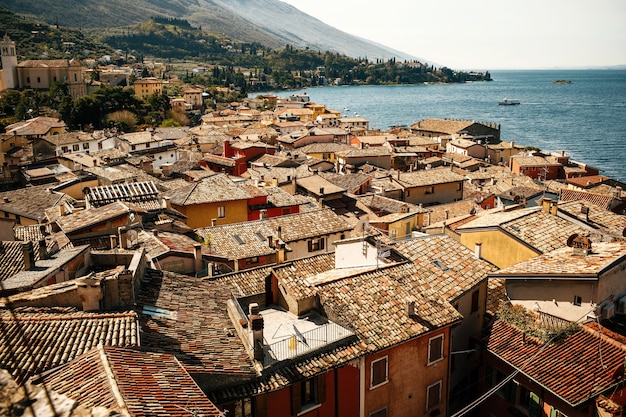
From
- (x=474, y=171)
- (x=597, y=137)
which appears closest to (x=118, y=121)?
(x=474, y=171)

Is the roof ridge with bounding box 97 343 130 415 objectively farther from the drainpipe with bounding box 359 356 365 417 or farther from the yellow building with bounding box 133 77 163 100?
the yellow building with bounding box 133 77 163 100

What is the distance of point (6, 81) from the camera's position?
87.4 meters

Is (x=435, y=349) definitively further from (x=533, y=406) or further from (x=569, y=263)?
(x=569, y=263)

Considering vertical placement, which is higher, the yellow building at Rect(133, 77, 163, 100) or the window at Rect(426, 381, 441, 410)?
the yellow building at Rect(133, 77, 163, 100)

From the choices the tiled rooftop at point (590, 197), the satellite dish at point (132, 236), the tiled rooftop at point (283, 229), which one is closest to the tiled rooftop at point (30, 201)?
the tiled rooftop at point (283, 229)

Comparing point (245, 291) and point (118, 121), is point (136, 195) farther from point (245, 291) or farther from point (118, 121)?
point (118, 121)

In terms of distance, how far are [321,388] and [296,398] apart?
65 centimetres

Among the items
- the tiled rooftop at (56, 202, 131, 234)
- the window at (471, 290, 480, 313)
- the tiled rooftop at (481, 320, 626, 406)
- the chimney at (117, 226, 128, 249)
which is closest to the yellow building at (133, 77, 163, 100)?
the tiled rooftop at (56, 202, 131, 234)

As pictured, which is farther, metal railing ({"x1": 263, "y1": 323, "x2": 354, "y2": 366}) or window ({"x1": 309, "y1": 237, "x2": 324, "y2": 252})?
window ({"x1": 309, "y1": 237, "x2": 324, "y2": 252})

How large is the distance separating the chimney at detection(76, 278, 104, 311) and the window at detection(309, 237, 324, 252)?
14.4 metres

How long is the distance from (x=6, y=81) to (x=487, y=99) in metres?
161

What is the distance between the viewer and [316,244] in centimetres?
2425

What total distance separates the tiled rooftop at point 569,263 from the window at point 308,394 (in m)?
6.64

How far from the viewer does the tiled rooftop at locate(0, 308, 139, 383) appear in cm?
752
